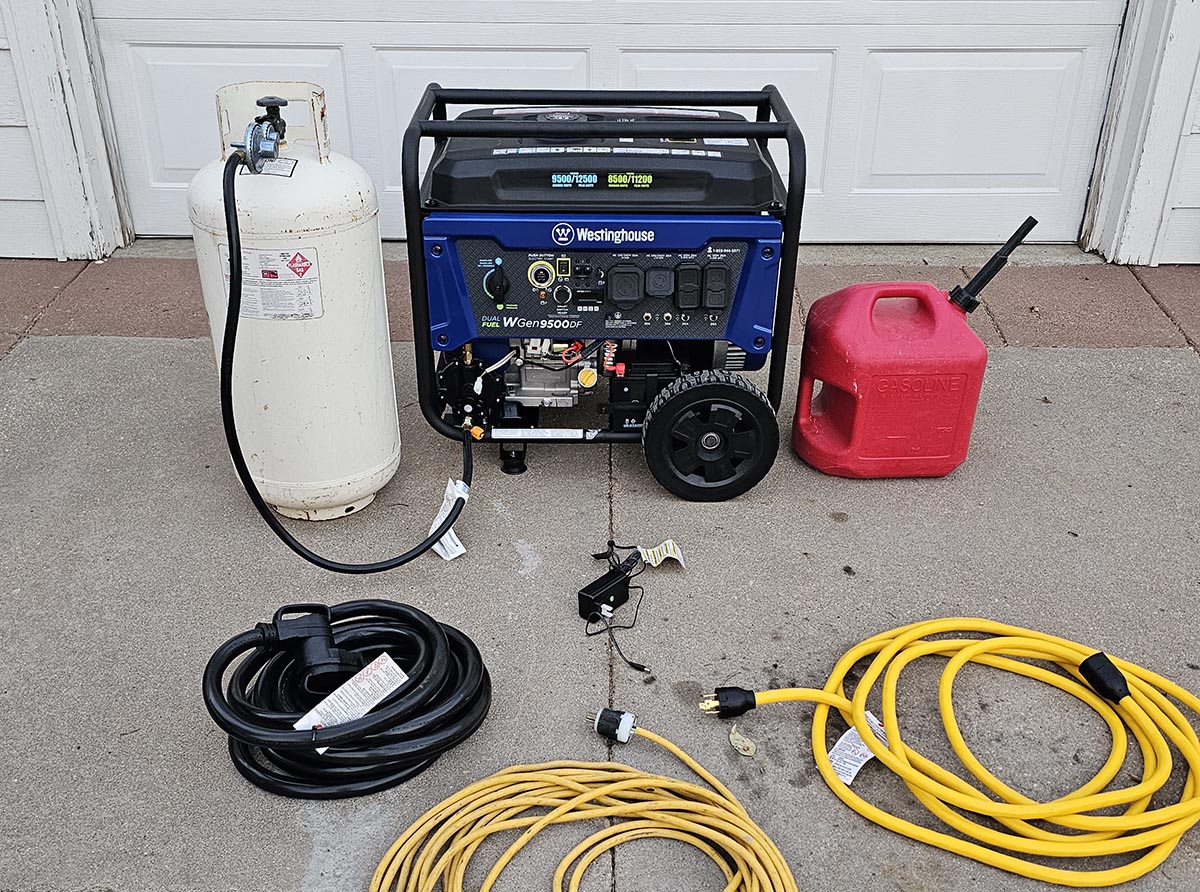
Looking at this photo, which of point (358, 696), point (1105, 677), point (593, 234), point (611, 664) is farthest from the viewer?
point (593, 234)

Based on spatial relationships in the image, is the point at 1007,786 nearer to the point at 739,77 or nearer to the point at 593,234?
the point at 593,234

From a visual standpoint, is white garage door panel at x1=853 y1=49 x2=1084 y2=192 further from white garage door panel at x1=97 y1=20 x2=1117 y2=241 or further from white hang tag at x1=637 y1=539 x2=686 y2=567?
white hang tag at x1=637 y1=539 x2=686 y2=567

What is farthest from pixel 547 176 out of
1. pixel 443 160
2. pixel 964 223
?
pixel 964 223

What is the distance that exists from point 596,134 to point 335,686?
1.42 metres

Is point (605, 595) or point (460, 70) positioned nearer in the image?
point (605, 595)

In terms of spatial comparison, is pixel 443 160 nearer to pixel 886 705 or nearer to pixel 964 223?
pixel 886 705

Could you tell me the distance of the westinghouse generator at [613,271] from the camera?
9.34ft

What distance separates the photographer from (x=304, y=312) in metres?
2.73

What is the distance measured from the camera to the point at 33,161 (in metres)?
4.30

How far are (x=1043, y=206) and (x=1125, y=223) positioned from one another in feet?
1.04

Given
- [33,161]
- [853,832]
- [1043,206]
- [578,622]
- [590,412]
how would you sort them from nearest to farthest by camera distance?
[853,832], [578,622], [590,412], [33,161], [1043,206]

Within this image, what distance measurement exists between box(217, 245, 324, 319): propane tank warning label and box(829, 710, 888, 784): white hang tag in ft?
5.02

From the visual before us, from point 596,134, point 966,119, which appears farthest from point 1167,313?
point 596,134

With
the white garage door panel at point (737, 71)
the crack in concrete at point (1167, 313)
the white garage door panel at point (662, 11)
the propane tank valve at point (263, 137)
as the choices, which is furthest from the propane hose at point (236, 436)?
the crack in concrete at point (1167, 313)
